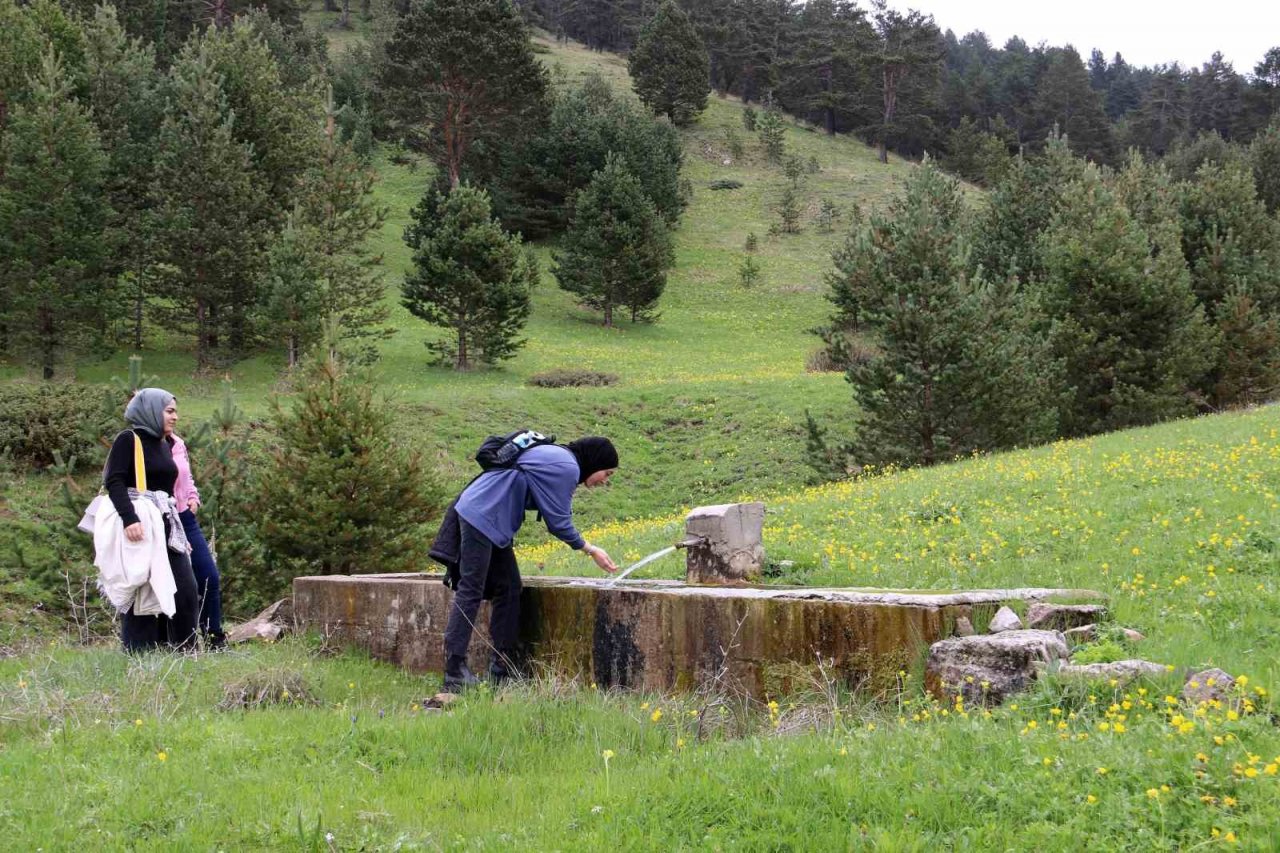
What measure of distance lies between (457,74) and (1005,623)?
42.7 metres

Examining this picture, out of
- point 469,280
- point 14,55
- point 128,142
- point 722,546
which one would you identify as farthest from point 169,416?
point 14,55

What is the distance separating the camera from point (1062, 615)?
5402mm

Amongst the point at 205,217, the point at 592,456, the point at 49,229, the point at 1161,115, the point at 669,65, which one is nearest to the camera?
the point at 592,456

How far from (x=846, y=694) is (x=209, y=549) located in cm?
515

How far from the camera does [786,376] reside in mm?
28547

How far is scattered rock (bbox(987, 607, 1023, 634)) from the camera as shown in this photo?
516 cm

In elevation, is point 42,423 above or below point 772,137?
below

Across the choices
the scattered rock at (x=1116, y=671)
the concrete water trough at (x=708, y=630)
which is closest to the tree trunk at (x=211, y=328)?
the concrete water trough at (x=708, y=630)

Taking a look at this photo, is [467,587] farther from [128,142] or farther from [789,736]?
[128,142]

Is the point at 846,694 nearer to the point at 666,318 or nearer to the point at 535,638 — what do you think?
the point at 535,638

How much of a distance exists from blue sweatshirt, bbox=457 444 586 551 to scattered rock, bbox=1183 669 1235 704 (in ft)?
10.9

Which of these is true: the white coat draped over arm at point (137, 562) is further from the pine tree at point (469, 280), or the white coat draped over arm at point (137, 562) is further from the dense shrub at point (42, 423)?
the pine tree at point (469, 280)

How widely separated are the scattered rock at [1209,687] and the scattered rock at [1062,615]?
1.12 metres

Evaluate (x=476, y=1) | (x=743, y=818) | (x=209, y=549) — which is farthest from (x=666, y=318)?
(x=743, y=818)
